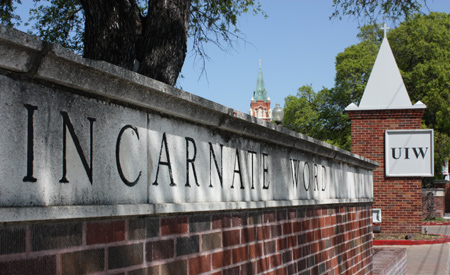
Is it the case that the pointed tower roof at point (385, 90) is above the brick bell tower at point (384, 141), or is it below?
above

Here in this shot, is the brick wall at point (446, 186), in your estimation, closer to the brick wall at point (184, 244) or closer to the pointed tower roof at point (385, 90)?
the pointed tower roof at point (385, 90)

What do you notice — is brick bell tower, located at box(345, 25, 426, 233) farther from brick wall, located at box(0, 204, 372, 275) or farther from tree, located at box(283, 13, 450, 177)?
tree, located at box(283, 13, 450, 177)

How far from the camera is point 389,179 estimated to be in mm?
17547

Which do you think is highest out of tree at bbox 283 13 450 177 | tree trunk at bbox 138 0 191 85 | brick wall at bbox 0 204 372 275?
tree at bbox 283 13 450 177

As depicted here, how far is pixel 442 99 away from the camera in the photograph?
1430 inches

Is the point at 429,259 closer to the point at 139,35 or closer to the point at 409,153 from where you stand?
the point at 409,153

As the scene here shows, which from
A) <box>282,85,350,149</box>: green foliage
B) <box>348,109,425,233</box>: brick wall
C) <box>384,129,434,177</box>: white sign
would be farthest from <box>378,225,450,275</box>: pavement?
<box>282,85,350,149</box>: green foliage

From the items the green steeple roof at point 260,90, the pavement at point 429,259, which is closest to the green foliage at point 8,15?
the pavement at point 429,259

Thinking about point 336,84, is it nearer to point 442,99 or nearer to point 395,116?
point 442,99

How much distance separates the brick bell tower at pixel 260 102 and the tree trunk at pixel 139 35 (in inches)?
4820

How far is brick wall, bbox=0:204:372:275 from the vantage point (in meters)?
2.00

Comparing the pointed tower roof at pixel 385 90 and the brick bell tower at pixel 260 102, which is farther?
the brick bell tower at pixel 260 102

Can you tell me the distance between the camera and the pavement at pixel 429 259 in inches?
444

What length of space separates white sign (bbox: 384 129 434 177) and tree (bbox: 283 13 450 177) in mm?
19743
